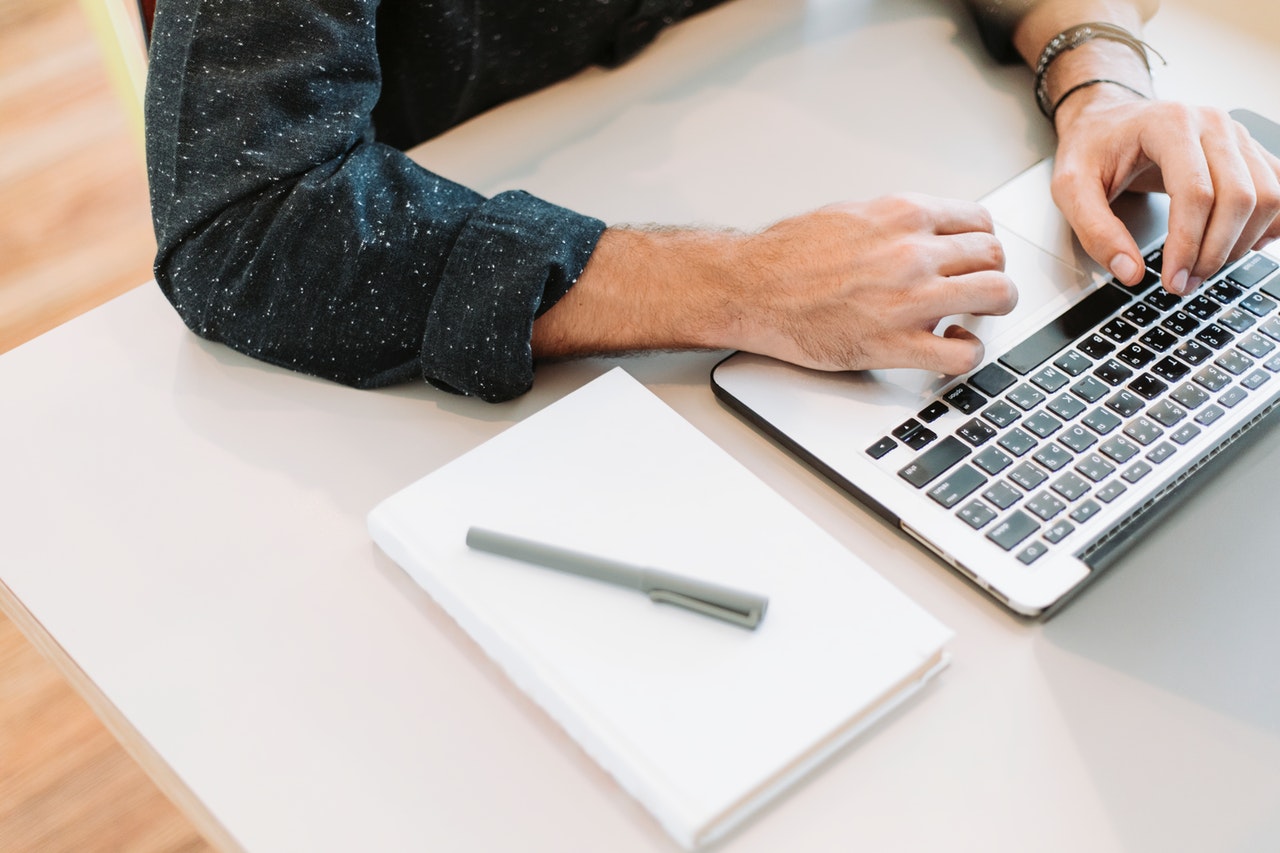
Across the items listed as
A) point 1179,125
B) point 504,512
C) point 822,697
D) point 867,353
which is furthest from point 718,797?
point 1179,125

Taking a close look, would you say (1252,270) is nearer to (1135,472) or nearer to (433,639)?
(1135,472)

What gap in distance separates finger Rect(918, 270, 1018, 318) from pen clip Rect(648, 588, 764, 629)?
0.24 metres

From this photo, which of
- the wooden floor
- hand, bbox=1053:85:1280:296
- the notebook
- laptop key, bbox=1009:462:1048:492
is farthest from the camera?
the wooden floor

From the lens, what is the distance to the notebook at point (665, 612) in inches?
19.4

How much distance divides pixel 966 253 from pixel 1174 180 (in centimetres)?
16

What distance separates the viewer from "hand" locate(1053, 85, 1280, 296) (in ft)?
2.28

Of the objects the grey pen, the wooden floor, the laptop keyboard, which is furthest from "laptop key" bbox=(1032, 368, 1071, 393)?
the wooden floor

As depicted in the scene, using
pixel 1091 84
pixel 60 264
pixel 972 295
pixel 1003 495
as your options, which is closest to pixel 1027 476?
pixel 1003 495

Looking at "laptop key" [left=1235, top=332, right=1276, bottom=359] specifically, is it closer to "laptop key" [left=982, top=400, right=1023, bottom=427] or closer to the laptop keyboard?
the laptop keyboard

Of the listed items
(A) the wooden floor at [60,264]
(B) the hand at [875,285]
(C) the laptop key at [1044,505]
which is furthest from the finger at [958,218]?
(A) the wooden floor at [60,264]

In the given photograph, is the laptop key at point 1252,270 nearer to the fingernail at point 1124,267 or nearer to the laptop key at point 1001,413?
the fingernail at point 1124,267

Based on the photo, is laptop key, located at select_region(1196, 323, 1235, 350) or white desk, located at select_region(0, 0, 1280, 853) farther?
laptop key, located at select_region(1196, 323, 1235, 350)

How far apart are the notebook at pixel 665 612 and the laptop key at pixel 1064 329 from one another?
0.60 ft

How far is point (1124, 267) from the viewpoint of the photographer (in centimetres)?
70
